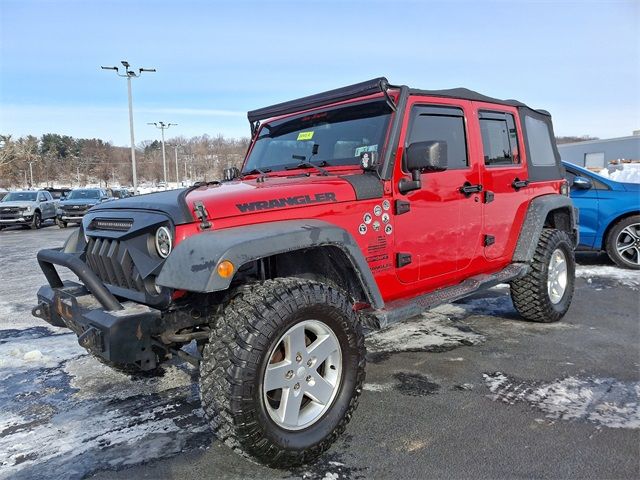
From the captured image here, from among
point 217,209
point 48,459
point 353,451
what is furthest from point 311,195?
point 48,459

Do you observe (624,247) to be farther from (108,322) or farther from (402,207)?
(108,322)

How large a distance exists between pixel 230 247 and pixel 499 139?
10.3 feet

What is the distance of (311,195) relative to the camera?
288cm

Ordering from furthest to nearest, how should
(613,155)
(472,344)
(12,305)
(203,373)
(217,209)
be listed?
(613,155) → (12,305) → (472,344) → (217,209) → (203,373)

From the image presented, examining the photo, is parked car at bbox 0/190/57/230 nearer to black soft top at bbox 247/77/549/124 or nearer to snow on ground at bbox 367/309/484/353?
black soft top at bbox 247/77/549/124

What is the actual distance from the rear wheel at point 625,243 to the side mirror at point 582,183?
0.73 meters

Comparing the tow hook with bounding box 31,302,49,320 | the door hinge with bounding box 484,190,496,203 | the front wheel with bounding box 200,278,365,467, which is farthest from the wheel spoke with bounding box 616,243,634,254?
the tow hook with bounding box 31,302,49,320

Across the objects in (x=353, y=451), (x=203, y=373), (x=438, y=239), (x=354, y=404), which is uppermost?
(x=438, y=239)

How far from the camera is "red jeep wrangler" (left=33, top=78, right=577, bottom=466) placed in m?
2.40

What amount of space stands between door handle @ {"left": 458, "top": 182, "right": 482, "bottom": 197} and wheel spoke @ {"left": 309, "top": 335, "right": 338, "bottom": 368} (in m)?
1.82

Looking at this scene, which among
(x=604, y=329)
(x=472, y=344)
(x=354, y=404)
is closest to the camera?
(x=354, y=404)

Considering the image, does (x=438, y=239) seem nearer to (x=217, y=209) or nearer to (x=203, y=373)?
(x=217, y=209)

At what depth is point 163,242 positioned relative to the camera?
2590mm

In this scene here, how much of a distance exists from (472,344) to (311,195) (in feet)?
7.93
